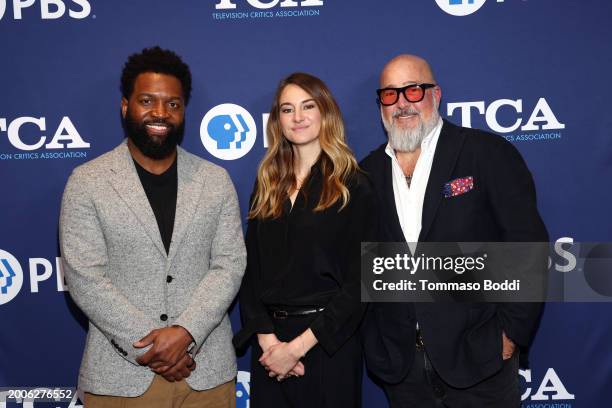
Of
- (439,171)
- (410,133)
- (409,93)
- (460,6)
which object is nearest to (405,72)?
(409,93)

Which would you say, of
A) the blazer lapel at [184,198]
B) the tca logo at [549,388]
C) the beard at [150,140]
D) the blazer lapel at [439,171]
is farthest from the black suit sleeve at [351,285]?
the tca logo at [549,388]

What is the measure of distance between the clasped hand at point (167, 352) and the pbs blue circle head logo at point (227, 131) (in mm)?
1226

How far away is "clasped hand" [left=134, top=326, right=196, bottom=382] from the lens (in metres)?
2.23

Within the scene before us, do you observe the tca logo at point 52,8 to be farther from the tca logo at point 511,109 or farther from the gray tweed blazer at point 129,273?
the tca logo at point 511,109

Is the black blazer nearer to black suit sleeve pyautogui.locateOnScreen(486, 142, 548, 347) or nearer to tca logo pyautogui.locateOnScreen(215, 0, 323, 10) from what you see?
black suit sleeve pyautogui.locateOnScreen(486, 142, 548, 347)

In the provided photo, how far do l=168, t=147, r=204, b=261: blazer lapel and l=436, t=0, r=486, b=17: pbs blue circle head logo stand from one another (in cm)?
167

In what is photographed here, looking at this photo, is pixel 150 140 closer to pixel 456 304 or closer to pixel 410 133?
pixel 410 133

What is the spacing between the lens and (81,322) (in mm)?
3246

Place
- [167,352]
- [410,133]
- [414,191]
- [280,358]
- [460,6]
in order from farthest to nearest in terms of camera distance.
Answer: [460,6]
[410,133]
[414,191]
[280,358]
[167,352]

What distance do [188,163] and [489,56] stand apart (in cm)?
→ 176

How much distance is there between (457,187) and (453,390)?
0.89 metres

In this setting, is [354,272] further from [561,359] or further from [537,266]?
[561,359]

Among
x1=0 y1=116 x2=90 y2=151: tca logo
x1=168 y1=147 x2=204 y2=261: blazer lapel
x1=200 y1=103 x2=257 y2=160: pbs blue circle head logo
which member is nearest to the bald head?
x1=200 y1=103 x2=257 y2=160: pbs blue circle head logo

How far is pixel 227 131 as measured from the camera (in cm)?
318
